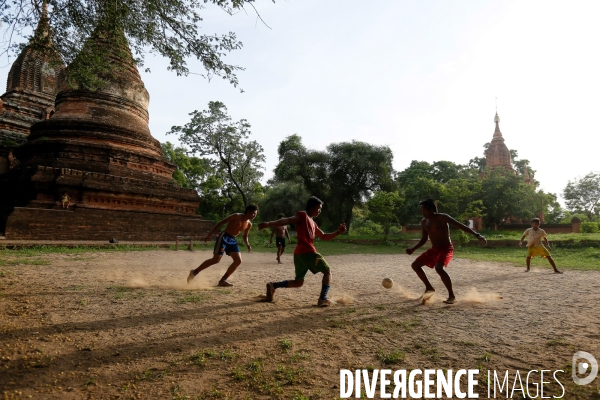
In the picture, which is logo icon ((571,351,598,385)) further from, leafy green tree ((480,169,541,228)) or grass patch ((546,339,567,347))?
leafy green tree ((480,169,541,228))

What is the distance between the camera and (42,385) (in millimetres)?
2434

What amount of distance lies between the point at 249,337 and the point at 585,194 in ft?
188

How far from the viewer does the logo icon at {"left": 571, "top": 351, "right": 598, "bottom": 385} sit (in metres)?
2.60

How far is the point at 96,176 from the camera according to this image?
47.3 ft

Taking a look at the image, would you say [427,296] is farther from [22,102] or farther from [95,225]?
[22,102]

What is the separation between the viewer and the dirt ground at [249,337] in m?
2.52

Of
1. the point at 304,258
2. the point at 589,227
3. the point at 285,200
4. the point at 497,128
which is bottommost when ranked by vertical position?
the point at 304,258

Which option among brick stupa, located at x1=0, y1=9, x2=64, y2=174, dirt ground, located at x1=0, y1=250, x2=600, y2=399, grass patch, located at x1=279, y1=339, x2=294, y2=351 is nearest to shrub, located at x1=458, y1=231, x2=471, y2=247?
dirt ground, located at x1=0, y1=250, x2=600, y2=399

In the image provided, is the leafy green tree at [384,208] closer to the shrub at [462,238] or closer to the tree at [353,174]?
the shrub at [462,238]

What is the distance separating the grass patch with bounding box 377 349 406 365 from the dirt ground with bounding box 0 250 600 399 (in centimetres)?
1

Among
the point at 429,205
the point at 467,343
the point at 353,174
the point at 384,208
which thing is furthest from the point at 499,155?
the point at 467,343

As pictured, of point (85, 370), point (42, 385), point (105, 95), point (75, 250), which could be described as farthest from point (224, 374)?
point (105, 95)

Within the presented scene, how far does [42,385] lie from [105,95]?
17281 millimetres

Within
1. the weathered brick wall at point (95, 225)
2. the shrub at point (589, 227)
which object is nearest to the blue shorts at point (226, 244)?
the weathered brick wall at point (95, 225)
